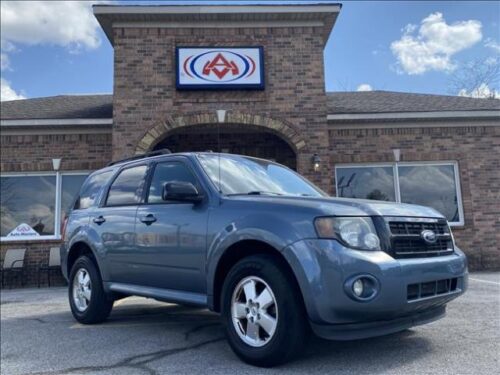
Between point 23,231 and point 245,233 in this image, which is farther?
point 23,231

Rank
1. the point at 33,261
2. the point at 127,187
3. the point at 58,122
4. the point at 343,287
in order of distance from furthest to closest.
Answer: the point at 33,261 < the point at 58,122 < the point at 127,187 < the point at 343,287

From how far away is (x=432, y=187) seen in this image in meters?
11.8

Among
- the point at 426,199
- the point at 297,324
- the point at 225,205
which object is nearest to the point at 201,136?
the point at 426,199

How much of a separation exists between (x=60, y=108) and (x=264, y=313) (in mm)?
11350

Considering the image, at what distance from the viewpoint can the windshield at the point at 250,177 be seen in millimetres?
4184

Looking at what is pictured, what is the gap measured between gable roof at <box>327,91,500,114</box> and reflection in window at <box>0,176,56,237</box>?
7450 millimetres

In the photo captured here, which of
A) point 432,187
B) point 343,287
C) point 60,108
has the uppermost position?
point 60,108

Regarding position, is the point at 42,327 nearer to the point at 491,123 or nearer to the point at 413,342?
the point at 413,342

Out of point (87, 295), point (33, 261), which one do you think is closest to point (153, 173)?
point (87, 295)

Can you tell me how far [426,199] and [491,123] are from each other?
264cm

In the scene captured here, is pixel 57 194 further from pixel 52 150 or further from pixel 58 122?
pixel 58 122

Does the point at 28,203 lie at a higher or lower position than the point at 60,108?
lower

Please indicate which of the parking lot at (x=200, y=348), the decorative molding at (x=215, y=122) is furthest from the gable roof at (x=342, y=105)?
the parking lot at (x=200, y=348)

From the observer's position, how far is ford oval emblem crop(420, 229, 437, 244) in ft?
11.7
